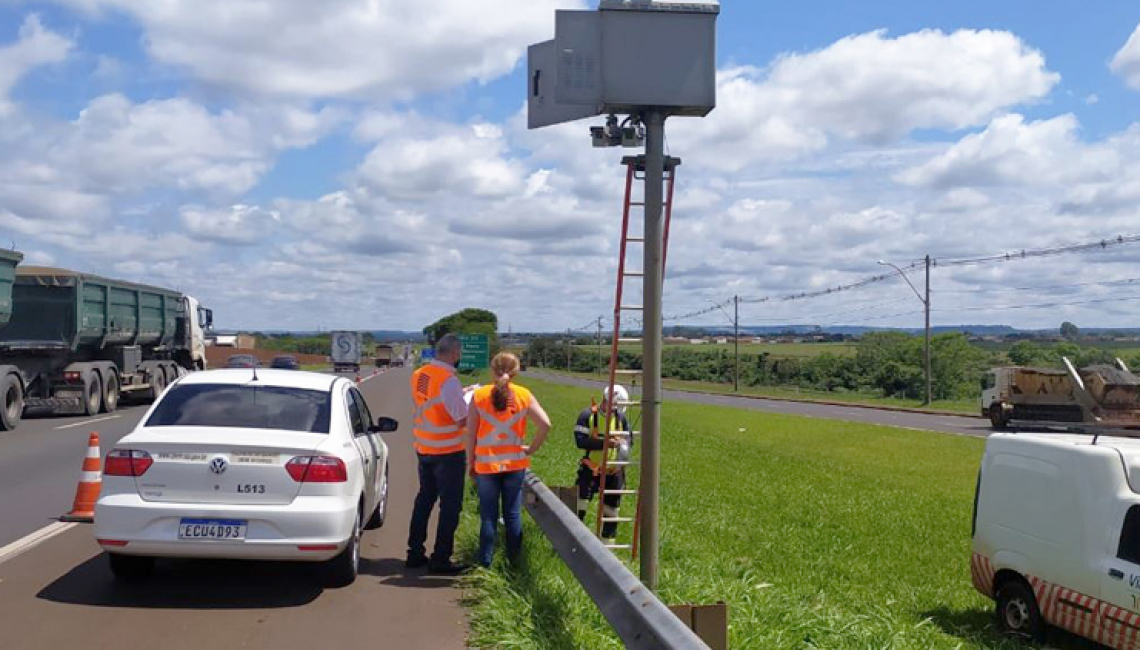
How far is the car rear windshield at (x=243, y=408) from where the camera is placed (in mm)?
8219

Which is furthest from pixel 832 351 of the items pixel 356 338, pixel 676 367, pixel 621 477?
pixel 621 477

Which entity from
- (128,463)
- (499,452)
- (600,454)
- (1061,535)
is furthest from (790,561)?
(128,463)

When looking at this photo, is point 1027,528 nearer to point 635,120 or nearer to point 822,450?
point 635,120

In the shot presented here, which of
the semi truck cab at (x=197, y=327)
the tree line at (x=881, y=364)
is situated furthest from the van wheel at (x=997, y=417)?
the semi truck cab at (x=197, y=327)

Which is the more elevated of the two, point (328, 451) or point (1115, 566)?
point (328, 451)

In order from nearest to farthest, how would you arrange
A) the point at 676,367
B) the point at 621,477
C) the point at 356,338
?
1. the point at 621,477
2. the point at 356,338
3. the point at 676,367

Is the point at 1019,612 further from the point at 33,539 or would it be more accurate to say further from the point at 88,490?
the point at 88,490

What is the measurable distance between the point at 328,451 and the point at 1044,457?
5.09 metres

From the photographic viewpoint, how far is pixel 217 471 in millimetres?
7488

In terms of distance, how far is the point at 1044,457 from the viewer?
26.4ft

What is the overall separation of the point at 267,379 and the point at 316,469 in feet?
4.39

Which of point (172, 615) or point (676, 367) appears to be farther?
point (676, 367)

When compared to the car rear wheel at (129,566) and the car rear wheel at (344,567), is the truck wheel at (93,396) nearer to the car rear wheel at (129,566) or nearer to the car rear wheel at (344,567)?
the car rear wheel at (129,566)

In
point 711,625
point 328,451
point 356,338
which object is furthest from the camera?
point 356,338
